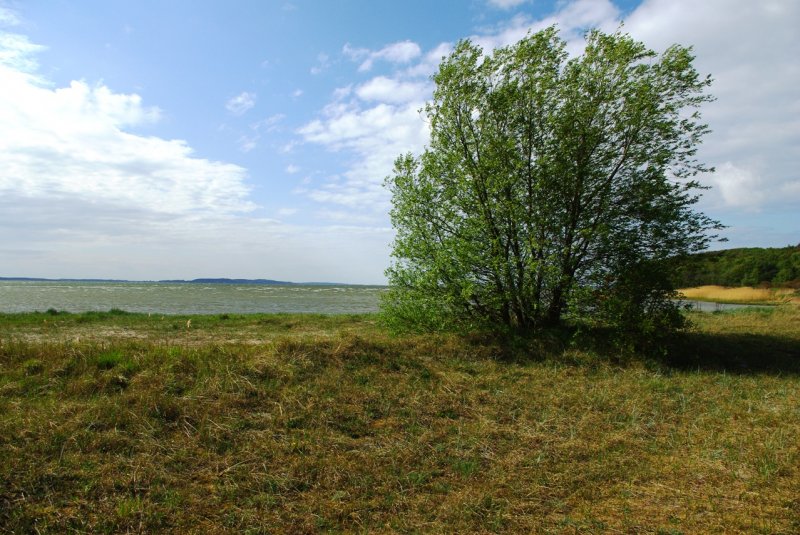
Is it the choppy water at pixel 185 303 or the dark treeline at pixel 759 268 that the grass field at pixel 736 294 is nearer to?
the dark treeline at pixel 759 268

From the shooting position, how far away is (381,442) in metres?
6.73

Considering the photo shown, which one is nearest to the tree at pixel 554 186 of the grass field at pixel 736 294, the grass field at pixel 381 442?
the grass field at pixel 381 442

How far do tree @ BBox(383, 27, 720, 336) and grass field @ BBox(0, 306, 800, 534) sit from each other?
251cm

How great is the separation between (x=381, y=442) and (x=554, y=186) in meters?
9.67

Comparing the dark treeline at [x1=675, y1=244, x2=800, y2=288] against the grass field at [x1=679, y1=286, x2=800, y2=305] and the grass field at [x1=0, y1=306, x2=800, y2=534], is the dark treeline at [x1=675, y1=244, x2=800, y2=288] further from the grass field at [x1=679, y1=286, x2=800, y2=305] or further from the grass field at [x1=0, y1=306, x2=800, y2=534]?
the grass field at [x1=0, y1=306, x2=800, y2=534]

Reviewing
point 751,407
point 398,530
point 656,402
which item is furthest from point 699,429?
point 398,530

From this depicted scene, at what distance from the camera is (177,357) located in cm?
921

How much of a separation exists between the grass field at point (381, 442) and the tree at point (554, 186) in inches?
98.7

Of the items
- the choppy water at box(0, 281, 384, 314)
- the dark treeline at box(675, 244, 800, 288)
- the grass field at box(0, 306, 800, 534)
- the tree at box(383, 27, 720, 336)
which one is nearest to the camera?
the grass field at box(0, 306, 800, 534)

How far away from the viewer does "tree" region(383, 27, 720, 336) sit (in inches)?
500

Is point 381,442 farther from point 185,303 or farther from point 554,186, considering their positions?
point 185,303

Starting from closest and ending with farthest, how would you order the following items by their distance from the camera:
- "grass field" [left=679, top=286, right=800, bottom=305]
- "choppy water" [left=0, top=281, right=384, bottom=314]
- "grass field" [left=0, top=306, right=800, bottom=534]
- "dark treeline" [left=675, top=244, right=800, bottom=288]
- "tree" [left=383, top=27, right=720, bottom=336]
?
"grass field" [left=0, top=306, right=800, bottom=534]
"tree" [left=383, top=27, right=720, bottom=336]
"choppy water" [left=0, top=281, right=384, bottom=314]
"grass field" [left=679, top=286, right=800, bottom=305]
"dark treeline" [left=675, top=244, right=800, bottom=288]

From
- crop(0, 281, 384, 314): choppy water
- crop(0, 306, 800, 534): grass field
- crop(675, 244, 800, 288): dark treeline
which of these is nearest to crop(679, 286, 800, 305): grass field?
crop(675, 244, 800, 288): dark treeline

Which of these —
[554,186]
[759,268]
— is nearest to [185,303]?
[554,186]
